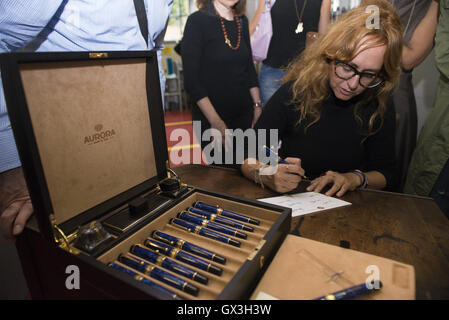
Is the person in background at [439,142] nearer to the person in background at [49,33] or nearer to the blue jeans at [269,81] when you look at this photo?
the blue jeans at [269,81]

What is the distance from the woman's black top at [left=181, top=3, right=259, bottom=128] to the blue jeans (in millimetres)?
210

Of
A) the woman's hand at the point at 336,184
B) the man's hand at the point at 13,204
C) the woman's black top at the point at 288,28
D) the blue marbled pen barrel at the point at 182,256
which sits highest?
the woman's black top at the point at 288,28

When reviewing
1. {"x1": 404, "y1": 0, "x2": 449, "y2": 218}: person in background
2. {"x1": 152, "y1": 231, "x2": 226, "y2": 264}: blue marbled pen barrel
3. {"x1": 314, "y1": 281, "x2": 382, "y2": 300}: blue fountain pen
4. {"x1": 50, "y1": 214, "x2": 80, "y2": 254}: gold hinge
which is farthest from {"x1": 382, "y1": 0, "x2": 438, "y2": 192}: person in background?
{"x1": 50, "y1": 214, "x2": 80, "y2": 254}: gold hinge

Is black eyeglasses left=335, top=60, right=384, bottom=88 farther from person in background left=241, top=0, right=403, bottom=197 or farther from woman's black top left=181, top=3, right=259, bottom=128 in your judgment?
woman's black top left=181, top=3, right=259, bottom=128

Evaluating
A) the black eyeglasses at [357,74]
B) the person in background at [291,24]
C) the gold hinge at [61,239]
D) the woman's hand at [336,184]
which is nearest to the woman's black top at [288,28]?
the person in background at [291,24]

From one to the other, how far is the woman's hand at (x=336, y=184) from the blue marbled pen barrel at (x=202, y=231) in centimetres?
52

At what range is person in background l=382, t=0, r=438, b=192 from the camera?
1625 millimetres

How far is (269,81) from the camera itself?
2252 mm

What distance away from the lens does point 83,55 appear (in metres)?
0.64

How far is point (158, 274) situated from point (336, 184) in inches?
30.8

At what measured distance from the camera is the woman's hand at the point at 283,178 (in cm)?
110

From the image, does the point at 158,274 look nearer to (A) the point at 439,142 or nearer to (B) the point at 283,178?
(B) the point at 283,178

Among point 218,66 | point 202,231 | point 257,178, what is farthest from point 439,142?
point 202,231

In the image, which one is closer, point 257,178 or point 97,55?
point 97,55
